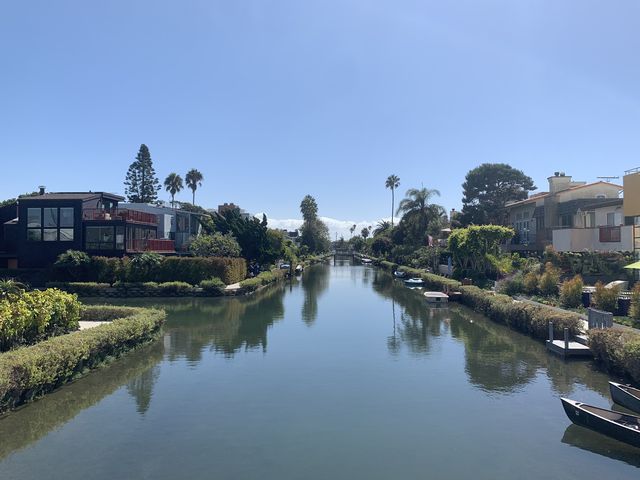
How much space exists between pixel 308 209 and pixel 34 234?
9127 cm

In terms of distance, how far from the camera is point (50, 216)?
50.3 metres

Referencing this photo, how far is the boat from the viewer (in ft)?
37.7

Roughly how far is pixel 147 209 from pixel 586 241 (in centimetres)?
5003

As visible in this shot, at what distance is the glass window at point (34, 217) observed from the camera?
5012 centimetres

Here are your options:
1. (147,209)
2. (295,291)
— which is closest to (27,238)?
(147,209)

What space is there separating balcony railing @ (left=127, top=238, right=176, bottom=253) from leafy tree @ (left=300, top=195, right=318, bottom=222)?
8093 centimetres

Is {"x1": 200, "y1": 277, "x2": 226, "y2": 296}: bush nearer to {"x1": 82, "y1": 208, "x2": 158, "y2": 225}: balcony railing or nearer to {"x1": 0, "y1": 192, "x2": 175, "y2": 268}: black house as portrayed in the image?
{"x1": 0, "y1": 192, "x2": 175, "y2": 268}: black house

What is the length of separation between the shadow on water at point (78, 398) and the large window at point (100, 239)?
3250 centimetres

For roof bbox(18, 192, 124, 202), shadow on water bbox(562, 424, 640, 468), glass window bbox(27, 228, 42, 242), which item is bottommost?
shadow on water bbox(562, 424, 640, 468)

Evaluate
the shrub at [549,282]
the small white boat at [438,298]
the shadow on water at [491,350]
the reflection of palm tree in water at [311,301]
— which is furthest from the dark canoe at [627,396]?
the small white boat at [438,298]

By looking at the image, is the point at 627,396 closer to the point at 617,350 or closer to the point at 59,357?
the point at 617,350

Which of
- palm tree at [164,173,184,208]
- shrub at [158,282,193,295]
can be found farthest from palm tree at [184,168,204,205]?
shrub at [158,282,193,295]

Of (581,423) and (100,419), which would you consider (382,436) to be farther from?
(100,419)

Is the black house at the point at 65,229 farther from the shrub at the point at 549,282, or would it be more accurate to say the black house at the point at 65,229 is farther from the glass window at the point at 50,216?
the shrub at the point at 549,282
